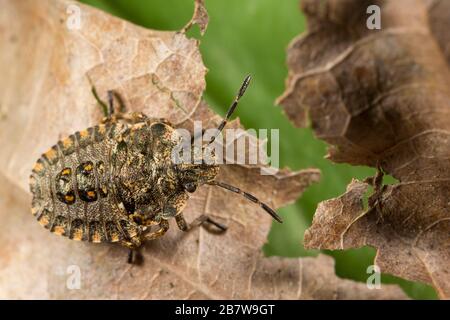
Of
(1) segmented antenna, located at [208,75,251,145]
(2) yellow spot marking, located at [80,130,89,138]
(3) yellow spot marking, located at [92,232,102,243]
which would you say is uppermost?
(1) segmented antenna, located at [208,75,251,145]

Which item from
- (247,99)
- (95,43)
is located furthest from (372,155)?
(95,43)

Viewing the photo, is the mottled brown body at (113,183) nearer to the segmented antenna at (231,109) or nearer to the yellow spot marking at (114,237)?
the yellow spot marking at (114,237)

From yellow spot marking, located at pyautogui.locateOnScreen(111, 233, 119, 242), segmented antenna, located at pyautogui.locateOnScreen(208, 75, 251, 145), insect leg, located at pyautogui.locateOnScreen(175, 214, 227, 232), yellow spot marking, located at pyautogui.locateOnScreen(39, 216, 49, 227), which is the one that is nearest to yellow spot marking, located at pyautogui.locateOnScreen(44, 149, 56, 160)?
yellow spot marking, located at pyautogui.locateOnScreen(39, 216, 49, 227)

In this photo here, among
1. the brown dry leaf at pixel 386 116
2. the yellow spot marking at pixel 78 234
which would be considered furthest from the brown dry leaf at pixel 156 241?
the brown dry leaf at pixel 386 116

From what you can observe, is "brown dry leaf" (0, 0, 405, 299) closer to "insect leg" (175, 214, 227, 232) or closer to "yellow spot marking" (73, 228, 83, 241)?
"insect leg" (175, 214, 227, 232)

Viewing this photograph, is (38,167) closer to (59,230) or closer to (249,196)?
(59,230)

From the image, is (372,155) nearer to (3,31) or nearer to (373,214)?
(373,214)
